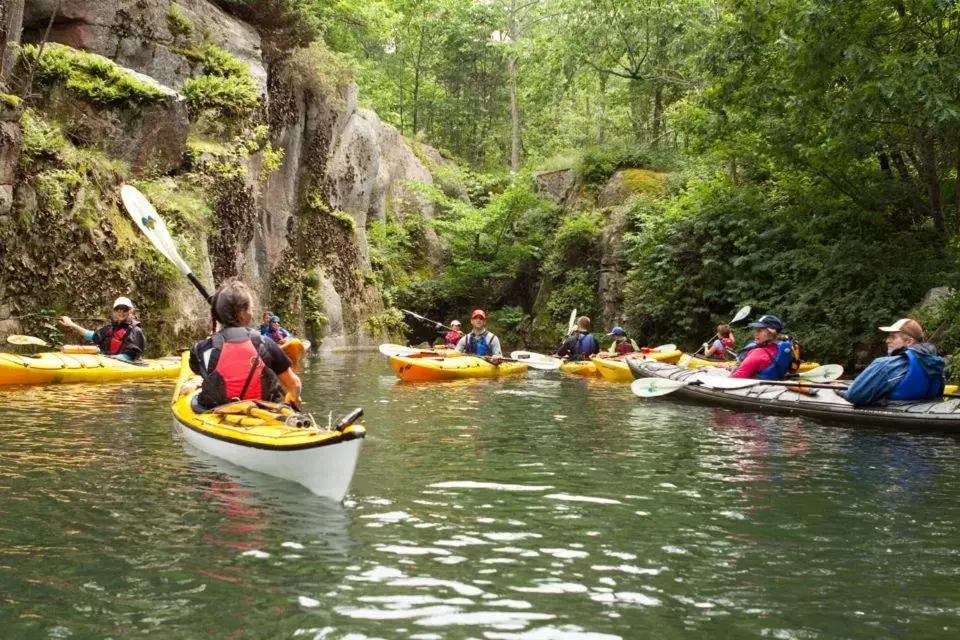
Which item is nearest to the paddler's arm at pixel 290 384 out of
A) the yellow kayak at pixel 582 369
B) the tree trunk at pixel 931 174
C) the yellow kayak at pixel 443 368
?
the yellow kayak at pixel 443 368

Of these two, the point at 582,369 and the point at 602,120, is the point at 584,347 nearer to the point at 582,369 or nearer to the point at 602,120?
the point at 582,369

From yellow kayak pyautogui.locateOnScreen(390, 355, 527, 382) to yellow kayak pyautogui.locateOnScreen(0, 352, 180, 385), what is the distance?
3.21 meters

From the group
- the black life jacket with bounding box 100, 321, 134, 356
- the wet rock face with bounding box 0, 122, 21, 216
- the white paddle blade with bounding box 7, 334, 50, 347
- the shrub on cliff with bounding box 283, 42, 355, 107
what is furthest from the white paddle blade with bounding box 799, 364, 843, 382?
the shrub on cliff with bounding box 283, 42, 355, 107

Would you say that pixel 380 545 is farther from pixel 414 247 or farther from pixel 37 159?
pixel 414 247

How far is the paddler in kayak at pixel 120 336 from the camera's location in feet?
36.9

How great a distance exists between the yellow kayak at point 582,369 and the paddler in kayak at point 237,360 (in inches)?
350

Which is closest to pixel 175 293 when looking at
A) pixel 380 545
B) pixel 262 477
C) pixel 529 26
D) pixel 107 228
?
pixel 107 228

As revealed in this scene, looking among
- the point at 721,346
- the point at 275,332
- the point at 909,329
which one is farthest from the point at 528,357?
the point at 909,329

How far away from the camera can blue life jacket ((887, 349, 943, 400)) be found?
26.6 ft

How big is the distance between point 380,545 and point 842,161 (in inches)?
505

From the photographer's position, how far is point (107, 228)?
42.6 feet

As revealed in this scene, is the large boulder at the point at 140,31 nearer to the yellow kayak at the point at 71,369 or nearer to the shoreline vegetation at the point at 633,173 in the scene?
the shoreline vegetation at the point at 633,173

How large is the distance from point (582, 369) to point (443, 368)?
9.83ft

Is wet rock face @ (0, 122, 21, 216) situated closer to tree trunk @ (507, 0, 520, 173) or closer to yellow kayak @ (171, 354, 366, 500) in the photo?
yellow kayak @ (171, 354, 366, 500)
